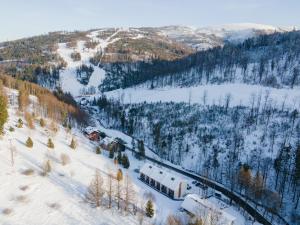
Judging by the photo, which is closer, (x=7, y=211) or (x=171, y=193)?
(x=7, y=211)

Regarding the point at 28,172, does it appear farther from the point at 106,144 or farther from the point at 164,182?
the point at 106,144

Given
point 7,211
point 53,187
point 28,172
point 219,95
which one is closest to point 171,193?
point 53,187

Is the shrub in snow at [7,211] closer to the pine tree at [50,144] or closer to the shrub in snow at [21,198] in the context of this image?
the shrub in snow at [21,198]

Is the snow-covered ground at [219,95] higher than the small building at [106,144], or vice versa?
the snow-covered ground at [219,95]

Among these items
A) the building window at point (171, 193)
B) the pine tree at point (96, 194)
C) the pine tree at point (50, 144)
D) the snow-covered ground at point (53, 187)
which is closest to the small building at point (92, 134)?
the snow-covered ground at point (53, 187)

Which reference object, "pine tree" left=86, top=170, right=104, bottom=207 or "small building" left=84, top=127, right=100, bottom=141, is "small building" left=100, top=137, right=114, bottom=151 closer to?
"small building" left=84, top=127, right=100, bottom=141

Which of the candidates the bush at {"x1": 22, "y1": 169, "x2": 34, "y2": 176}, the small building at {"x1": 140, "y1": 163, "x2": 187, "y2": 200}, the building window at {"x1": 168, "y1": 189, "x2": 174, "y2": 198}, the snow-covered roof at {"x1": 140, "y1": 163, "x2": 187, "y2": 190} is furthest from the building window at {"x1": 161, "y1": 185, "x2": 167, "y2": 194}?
the bush at {"x1": 22, "y1": 169, "x2": 34, "y2": 176}

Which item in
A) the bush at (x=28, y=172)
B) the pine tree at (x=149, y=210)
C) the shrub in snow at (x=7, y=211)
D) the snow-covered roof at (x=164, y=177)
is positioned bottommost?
the snow-covered roof at (x=164, y=177)
